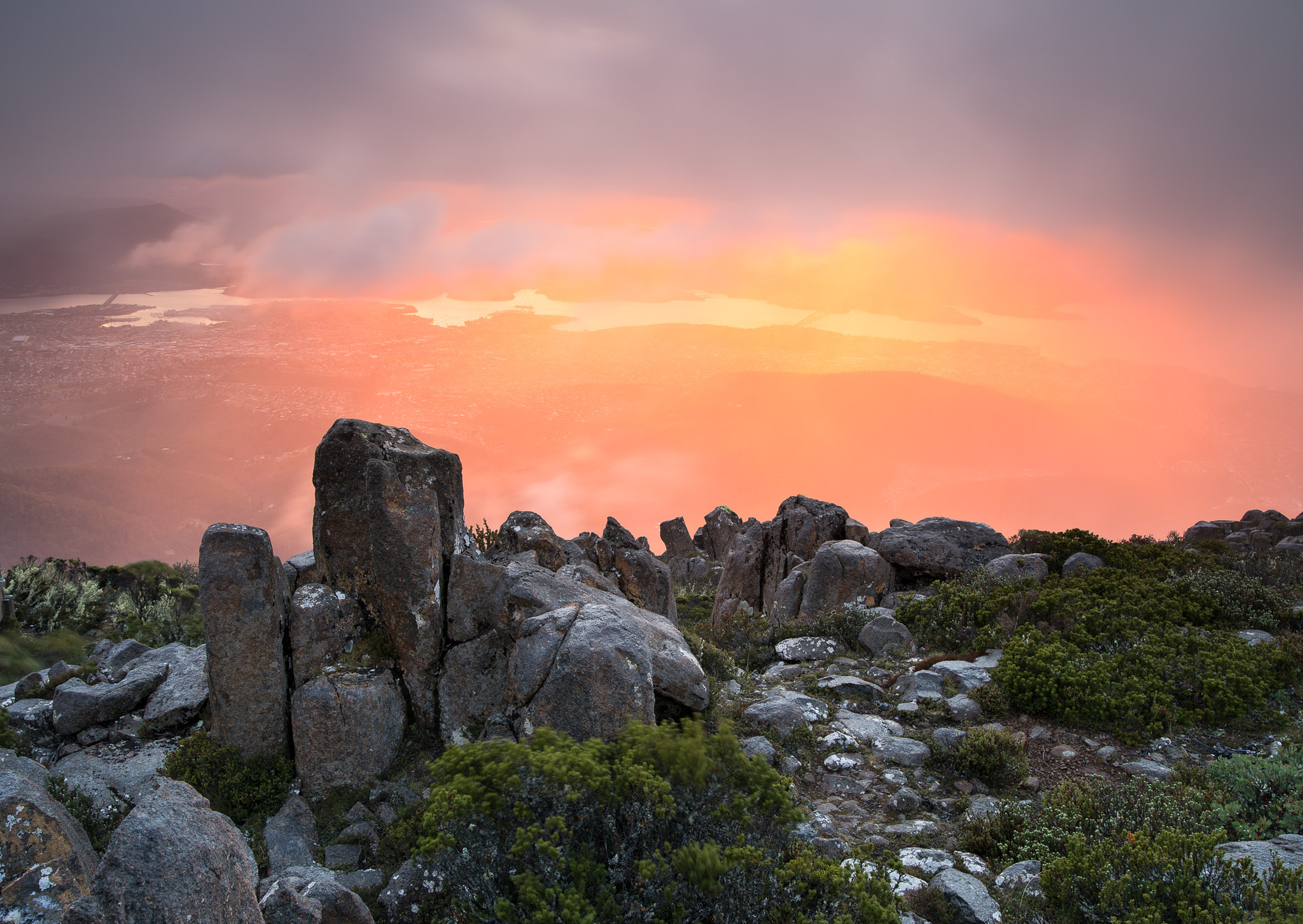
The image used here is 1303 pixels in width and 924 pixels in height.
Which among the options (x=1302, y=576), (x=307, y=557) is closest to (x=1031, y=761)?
A: (x=307, y=557)

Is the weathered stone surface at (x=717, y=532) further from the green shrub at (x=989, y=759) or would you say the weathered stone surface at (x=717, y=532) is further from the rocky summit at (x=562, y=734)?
the green shrub at (x=989, y=759)

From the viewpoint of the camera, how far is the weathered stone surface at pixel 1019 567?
2217 centimetres

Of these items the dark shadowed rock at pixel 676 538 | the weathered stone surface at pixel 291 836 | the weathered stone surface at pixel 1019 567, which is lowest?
the dark shadowed rock at pixel 676 538

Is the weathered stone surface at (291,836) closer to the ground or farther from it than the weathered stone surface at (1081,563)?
closer to the ground

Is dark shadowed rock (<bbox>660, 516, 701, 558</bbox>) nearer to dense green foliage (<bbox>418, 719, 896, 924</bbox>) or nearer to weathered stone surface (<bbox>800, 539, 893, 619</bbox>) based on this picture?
weathered stone surface (<bbox>800, 539, 893, 619</bbox>)

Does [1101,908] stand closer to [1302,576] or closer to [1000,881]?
[1000,881]

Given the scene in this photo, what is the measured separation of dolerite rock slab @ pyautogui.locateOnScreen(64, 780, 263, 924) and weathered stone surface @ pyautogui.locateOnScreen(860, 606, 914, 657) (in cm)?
1539

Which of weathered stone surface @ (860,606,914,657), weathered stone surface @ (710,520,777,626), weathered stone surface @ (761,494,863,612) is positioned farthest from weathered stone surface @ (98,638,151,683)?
weathered stone surface @ (761,494,863,612)

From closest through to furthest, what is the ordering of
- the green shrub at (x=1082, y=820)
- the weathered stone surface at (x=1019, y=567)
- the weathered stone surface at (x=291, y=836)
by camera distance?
the green shrub at (x=1082, y=820)
the weathered stone surface at (x=291, y=836)
the weathered stone surface at (x=1019, y=567)

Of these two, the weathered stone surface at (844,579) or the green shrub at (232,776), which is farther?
the weathered stone surface at (844,579)

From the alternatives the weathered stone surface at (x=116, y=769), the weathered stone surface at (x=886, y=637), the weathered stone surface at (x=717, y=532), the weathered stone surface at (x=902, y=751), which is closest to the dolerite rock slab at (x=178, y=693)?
the weathered stone surface at (x=116, y=769)

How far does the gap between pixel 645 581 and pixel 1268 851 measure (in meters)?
16.0

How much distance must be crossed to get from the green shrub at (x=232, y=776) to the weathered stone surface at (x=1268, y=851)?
12.8m

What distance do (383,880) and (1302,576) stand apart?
1107 inches
